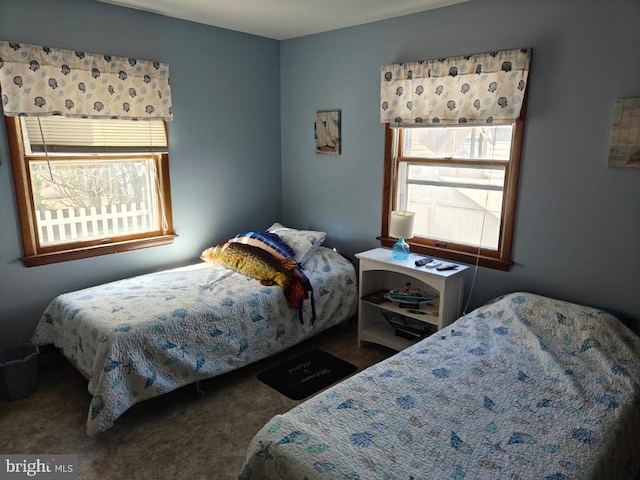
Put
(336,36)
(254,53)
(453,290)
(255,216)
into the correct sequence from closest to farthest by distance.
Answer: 1. (453,290)
2. (336,36)
3. (254,53)
4. (255,216)

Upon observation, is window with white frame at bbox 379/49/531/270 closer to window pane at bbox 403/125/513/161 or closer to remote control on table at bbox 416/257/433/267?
window pane at bbox 403/125/513/161

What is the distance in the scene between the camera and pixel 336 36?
3.67 m

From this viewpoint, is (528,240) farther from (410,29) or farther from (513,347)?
(410,29)

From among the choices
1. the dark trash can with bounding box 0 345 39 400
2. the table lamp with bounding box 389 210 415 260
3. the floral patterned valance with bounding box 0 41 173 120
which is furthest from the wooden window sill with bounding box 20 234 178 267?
the table lamp with bounding box 389 210 415 260

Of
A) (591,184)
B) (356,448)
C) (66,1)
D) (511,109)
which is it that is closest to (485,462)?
(356,448)

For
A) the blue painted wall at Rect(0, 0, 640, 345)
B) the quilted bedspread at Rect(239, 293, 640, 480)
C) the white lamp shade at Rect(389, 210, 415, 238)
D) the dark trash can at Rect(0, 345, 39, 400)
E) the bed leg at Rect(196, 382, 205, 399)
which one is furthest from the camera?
the white lamp shade at Rect(389, 210, 415, 238)

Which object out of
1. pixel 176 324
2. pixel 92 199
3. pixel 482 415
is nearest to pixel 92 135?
pixel 92 199

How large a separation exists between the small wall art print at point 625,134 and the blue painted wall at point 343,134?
4 centimetres

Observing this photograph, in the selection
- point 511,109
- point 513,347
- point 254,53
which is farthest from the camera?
point 254,53

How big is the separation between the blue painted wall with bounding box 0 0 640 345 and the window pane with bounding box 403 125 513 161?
0.19m

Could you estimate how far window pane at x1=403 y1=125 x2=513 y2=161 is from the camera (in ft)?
9.53

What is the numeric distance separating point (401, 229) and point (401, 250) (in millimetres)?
181

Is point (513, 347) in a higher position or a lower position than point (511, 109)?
lower

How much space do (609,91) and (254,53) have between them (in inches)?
108
